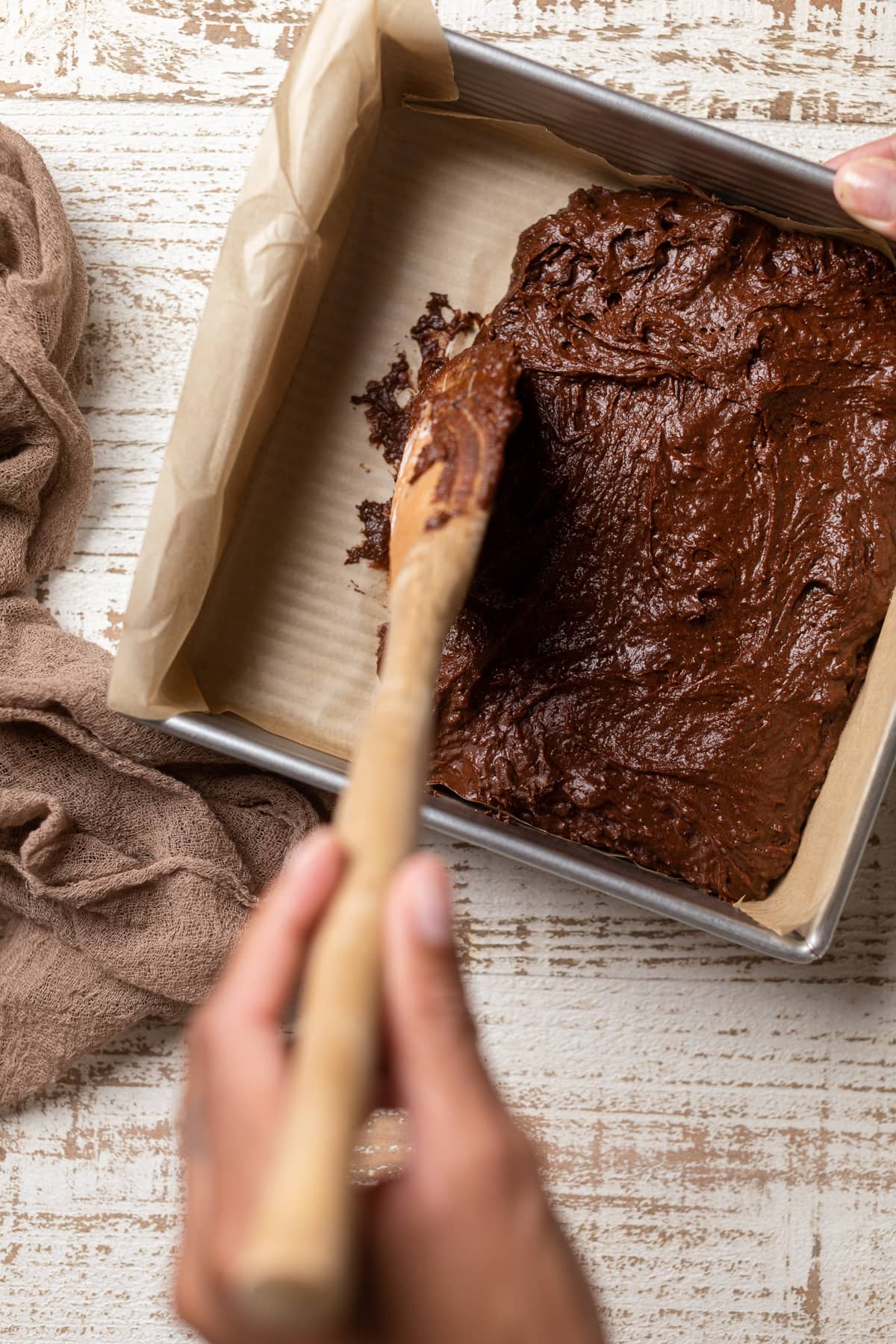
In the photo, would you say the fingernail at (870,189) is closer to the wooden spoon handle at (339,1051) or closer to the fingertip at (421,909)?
the wooden spoon handle at (339,1051)

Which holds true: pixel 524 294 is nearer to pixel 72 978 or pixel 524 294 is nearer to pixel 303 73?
pixel 303 73

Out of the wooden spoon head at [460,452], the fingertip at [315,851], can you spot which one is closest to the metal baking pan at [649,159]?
the wooden spoon head at [460,452]

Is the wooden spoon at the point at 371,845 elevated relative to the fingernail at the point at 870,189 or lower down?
lower down

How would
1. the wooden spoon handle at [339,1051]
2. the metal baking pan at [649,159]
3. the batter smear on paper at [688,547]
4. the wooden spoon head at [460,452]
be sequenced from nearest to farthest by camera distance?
the wooden spoon handle at [339,1051], the wooden spoon head at [460,452], the metal baking pan at [649,159], the batter smear on paper at [688,547]

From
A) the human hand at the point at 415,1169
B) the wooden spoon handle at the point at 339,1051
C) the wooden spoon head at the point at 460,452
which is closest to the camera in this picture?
the wooden spoon handle at the point at 339,1051

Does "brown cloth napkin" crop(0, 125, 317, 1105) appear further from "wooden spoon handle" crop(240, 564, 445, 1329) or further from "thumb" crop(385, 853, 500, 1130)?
"thumb" crop(385, 853, 500, 1130)

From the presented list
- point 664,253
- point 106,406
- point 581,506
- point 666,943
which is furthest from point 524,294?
point 666,943

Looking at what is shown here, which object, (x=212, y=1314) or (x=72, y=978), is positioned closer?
(x=212, y=1314)

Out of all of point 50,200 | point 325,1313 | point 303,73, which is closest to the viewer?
point 325,1313

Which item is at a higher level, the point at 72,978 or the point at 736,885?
the point at 736,885
